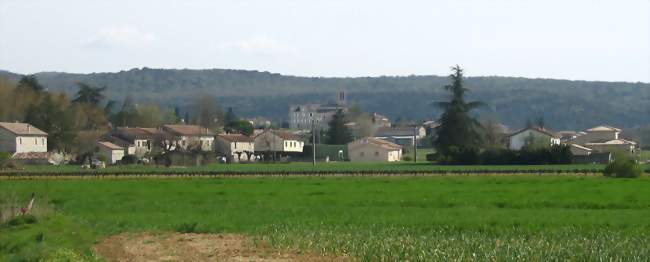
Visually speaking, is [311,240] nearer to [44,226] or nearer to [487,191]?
[44,226]

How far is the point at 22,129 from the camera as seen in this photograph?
4604 inches

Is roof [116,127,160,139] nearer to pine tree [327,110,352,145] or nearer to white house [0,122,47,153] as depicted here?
white house [0,122,47,153]

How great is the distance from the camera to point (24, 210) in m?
32.2

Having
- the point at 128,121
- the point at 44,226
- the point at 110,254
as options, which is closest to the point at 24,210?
the point at 44,226

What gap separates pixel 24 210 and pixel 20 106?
106m

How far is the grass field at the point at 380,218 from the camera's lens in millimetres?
22688

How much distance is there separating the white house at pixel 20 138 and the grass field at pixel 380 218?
211ft

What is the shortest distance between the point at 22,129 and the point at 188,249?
97.5 meters

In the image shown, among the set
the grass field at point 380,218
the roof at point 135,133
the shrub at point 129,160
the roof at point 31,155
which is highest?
the roof at point 135,133

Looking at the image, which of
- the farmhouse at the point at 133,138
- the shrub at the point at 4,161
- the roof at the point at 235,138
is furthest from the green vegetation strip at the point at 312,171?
the roof at the point at 235,138

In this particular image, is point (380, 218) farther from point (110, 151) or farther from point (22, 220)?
point (110, 151)

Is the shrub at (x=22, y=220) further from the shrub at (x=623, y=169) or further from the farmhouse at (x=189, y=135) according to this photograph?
the farmhouse at (x=189, y=135)

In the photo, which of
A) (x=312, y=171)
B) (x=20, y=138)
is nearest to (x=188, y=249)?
(x=312, y=171)

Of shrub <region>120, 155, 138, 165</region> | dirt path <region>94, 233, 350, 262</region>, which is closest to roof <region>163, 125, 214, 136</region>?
shrub <region>120, 155, 138, 165</region>
